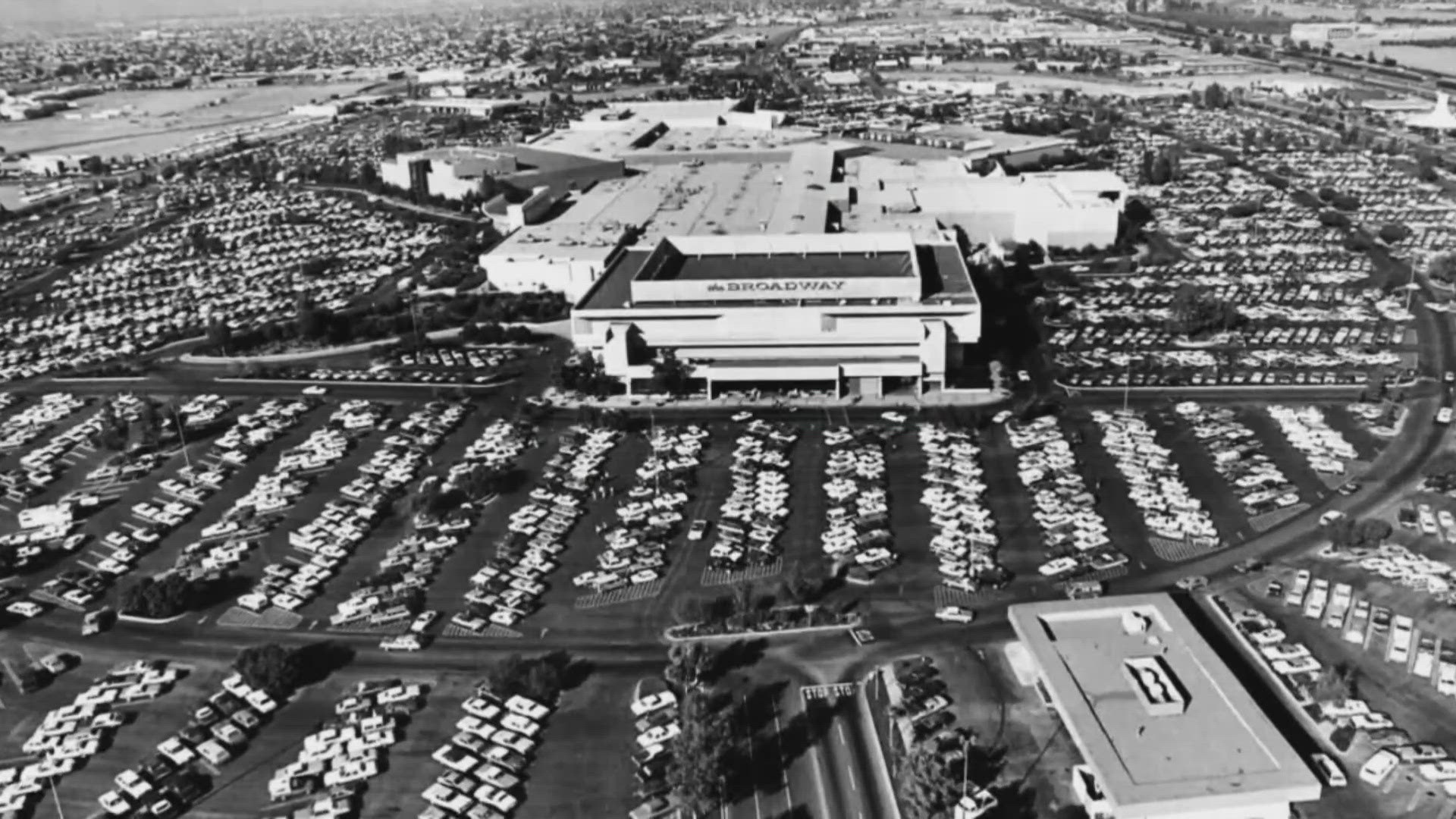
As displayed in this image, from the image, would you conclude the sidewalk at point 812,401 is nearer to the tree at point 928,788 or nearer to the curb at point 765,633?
the curb at point 765,633

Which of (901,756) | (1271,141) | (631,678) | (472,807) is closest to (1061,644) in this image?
(901,756)

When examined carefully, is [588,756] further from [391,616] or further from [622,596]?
[391,616]

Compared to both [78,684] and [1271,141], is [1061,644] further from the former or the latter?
[1271,141]

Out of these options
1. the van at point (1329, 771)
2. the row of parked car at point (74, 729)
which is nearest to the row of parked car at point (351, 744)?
the row of parked car at point (74, 729)

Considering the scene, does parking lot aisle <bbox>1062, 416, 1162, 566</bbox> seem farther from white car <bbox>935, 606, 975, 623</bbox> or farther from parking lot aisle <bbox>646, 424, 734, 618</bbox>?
parking lot aisle <bbox>646, 424, 734, 618</bbox>

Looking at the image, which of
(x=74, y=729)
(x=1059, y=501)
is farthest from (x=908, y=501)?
(x=74, y=729)

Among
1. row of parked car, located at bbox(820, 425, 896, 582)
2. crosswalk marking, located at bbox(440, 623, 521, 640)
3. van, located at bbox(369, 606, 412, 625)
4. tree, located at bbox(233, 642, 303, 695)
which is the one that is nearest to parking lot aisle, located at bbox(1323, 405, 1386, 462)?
row of parked car, located at bbox(820, 425, 896, 582)
